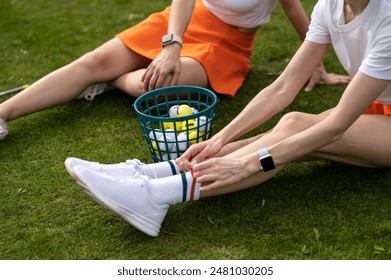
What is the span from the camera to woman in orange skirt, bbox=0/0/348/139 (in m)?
3.11

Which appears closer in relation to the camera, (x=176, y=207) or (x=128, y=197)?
(x=128, y=197)

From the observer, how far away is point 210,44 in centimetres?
322

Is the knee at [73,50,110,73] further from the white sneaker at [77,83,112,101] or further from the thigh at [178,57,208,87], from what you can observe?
the thigh at [178,57,208,87]

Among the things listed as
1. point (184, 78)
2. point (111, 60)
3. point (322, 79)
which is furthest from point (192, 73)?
point (322, 79)

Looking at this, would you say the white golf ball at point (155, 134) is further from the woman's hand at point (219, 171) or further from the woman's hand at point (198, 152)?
the woman's hand at point (219, 171)

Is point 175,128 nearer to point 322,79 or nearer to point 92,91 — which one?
point 92,91

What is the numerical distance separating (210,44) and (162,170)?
A: 108 centimetres

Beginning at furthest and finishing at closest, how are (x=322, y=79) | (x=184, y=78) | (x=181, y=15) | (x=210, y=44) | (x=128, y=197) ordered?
1. (x=322, y=79)
2. (x=210, y=44)
3. (x=184, y=78)
4. (x=181, y=15)
5. (x=128, y=197)

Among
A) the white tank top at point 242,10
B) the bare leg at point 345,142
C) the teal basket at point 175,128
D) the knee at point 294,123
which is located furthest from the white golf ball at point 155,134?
the white tank top at point 242,10

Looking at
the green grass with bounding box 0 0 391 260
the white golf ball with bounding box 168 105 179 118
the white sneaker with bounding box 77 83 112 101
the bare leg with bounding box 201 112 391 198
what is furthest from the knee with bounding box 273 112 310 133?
the white sneaker with bounding box 77 83 112 101

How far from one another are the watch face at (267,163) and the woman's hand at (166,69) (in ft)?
2.62

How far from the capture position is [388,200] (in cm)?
238

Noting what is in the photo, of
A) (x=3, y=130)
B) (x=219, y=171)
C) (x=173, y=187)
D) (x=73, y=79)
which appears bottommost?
(x=3, y=130)

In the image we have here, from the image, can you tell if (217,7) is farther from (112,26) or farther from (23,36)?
(23,36)
